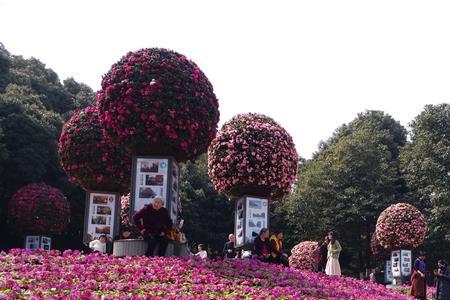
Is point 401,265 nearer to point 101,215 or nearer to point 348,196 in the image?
point 348,196

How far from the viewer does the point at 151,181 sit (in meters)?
14.5

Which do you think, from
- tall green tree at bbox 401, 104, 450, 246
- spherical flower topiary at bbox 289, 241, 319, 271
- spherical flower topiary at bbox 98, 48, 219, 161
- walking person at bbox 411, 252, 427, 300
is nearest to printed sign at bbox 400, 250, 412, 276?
spherical flower topiary at bbox 289, 241, 319, 271

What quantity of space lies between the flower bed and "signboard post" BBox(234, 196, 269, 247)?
5865 mm

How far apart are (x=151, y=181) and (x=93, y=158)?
5.03 m

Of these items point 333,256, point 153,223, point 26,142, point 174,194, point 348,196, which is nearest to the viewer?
point 153,223

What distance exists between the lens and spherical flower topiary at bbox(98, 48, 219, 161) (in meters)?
14.3

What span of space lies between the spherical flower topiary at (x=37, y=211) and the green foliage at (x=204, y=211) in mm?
10799

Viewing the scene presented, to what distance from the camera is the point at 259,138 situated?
20.3m

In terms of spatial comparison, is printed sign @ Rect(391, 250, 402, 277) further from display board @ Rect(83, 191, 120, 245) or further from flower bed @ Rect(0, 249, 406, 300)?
flower bed @ Rect(0, 249, 406, 300)

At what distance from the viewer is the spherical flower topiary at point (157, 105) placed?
14.3 m

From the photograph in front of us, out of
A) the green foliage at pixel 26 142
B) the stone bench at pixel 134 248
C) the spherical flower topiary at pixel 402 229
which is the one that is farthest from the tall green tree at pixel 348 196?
the stone bench at pixel 134 248

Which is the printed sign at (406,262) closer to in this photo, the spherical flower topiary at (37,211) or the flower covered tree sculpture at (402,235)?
the flower covered tree sculpture at (402,235)

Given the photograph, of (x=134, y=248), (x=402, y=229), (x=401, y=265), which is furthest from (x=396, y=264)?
(x=134, y=248)

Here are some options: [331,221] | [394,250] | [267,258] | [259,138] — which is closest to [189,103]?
[267,258]
